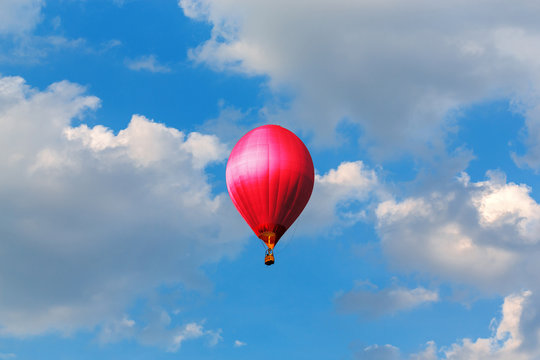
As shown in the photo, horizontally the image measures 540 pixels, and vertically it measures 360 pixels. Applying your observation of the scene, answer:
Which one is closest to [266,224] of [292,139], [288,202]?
[288,202]

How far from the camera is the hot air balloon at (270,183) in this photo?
10231 cm

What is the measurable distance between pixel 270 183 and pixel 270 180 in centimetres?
31

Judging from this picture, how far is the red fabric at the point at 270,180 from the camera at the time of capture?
102 metres

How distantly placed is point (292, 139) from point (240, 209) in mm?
9315

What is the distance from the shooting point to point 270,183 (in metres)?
102

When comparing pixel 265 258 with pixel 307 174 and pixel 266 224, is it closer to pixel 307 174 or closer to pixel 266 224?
pixel 266 224

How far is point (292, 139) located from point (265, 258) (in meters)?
13.4

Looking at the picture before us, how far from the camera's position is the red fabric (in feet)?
336

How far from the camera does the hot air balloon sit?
102312 millimetres

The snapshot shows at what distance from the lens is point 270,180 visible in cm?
10219

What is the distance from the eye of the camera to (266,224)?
336 ft

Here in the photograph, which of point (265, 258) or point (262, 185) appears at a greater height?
point (262, 185)

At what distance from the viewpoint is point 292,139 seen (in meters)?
106

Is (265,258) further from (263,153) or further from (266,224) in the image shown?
(263,153)
